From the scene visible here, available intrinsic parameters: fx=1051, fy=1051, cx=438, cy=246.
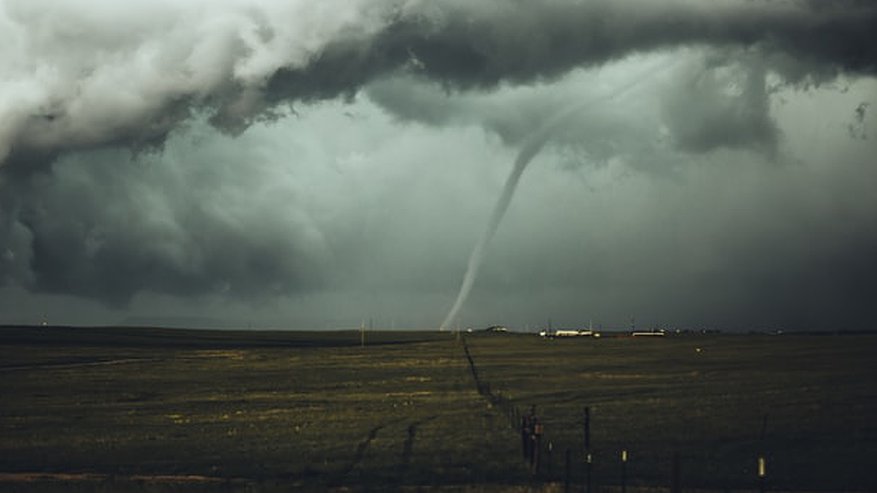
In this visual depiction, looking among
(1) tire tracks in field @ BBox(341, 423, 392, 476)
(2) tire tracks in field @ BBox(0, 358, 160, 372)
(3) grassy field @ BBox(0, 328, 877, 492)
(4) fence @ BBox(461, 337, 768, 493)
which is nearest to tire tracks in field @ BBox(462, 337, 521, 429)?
(3) grassy field @ BBox(0, 328, 877, 492)

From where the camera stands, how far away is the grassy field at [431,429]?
37.0 m

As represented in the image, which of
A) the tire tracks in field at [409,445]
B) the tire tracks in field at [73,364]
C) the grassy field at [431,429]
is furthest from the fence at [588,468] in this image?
the tire tracks in field at [73,364]

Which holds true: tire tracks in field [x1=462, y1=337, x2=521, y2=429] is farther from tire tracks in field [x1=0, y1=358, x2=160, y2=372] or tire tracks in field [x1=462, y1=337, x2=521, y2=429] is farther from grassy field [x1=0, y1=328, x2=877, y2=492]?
tire tracks in field [x1=0, y1=358, x2=160, y2=372]

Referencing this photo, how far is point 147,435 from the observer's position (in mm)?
54594

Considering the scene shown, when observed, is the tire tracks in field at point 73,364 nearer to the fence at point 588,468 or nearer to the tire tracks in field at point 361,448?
the tire tracks in field at point 361,448

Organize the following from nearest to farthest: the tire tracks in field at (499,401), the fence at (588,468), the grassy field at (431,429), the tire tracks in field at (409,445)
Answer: the fence at (588,468) → the grassy field at (431,429) → the tire tracks in field at (409,445) → the tire tracks in field at (499,401)

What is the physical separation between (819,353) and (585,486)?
112637 millimetres

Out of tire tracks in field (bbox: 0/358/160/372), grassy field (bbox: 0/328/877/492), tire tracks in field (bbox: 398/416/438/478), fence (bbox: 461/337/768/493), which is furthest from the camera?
tire tracks in field (bbox: 0/358/160/372)

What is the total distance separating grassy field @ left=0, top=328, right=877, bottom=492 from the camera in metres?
37.0

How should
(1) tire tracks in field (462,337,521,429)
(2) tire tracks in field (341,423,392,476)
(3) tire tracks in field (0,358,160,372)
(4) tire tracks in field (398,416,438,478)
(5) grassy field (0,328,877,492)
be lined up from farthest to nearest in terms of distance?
(3) tire tracks in field (0,358,160,372)
(1) tire tracks in field (462,337,521,429)
(4) tire tracks in field (398,416,438,478)
(2) tire tracks in field (341,423,392,476)
(5) grassy field (0,328,877,492)

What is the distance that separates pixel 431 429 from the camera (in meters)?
51.8

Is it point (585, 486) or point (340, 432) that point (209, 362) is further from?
point (585, 486)

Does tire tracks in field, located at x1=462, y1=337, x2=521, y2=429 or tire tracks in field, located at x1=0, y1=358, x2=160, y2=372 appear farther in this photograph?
tire tracks in field, located at x1=0, y1=358, x2=160, y2=372

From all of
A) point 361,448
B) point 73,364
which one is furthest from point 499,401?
point 73,364
